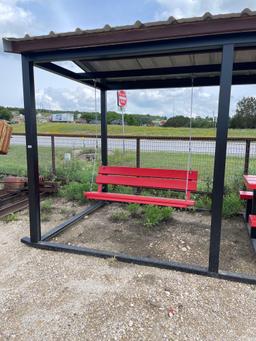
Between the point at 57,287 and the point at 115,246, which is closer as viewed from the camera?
the point at 57,287

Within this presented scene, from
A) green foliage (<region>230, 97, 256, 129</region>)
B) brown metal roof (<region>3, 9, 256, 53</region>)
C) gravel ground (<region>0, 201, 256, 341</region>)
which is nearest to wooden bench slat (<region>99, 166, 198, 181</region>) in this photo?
gravel ground (<region>0, 201, 256, 341</region>)

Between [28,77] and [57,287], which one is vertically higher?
[28,77]

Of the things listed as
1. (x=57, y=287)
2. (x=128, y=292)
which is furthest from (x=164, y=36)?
(x=57, y=287)

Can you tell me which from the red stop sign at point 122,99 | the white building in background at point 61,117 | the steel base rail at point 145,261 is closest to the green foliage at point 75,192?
the steel base rail at point 145,261

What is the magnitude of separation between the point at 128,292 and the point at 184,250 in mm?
992

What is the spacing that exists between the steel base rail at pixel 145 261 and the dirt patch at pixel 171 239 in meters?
0.18

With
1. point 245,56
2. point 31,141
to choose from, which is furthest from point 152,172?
point 245,56

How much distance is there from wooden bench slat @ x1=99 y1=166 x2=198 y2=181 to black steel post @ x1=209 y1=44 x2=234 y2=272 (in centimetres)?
128

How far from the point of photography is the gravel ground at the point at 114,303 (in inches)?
70.5

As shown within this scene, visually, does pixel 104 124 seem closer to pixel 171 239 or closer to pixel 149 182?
pixel 149 182

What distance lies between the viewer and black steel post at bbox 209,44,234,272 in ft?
7.21

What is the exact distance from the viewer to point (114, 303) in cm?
207

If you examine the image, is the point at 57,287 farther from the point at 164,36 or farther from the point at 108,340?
the point at 164,36

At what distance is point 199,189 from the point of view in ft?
15.8
